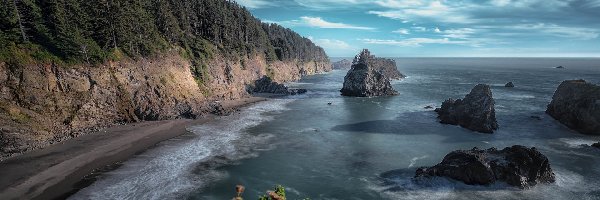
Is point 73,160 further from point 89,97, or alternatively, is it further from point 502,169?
point 502,169

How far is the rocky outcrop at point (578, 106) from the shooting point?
7062 centimetres

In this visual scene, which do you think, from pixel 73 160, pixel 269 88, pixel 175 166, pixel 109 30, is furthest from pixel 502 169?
pixel 269 88

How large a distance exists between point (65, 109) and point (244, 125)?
30355 mm

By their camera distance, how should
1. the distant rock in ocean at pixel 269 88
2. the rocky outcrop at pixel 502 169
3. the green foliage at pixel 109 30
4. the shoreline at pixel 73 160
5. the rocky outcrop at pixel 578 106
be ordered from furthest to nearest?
the distant rock in ocean at pixel 269 88 → the rocky outcrop at pixel 578 106 → the green foliage at pixel 109 30 → the rocky outcrop at pixel 502 169 → the shoreline at pixel 73 160

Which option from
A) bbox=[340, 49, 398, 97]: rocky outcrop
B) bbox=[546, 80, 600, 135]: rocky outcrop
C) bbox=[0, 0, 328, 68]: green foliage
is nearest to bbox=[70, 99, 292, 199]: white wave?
bbox=[0, 0, 328, 68]: green foliage

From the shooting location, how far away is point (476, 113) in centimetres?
7344

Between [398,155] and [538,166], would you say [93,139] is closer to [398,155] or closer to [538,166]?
[398,155]

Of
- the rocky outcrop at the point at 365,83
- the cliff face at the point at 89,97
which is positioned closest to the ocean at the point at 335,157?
the cliff face at the point at 89,97

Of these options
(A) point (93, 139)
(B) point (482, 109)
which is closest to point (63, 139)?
(A) point (93, 139)

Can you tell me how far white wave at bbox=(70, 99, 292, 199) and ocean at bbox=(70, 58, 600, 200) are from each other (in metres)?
0.12

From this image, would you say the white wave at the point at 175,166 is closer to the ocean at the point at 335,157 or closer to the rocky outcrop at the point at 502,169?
the ocean at the point at 335,157

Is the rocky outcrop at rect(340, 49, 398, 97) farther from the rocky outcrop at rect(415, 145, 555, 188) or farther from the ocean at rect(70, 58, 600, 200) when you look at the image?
the rocky outcrop at rect(415, 145, 555, 188)

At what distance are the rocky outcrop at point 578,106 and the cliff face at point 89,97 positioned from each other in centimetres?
7274

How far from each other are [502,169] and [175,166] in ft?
132
